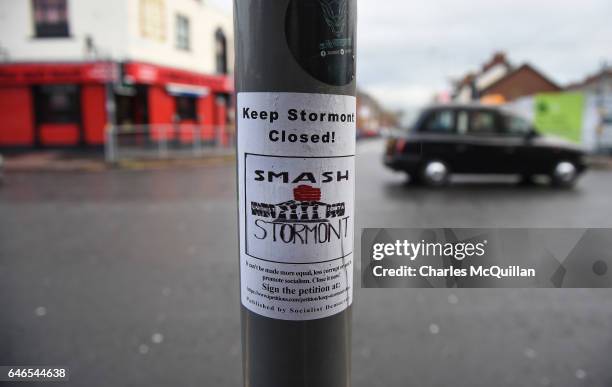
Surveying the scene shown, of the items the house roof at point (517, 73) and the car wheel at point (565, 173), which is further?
the house roof at point (517, 73)

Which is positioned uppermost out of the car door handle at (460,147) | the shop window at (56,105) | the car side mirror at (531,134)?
the shop window at (56,105)

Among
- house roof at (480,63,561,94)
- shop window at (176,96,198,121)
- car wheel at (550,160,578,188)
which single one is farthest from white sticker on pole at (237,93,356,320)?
house roof at (480,63,561,94)

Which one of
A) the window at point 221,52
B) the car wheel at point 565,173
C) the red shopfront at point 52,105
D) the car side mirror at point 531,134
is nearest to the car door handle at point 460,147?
the car side mirror at point 531,134

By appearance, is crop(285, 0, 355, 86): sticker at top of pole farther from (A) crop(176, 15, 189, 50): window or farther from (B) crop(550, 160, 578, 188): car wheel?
(A) crop(176, 15, 189, 50): window

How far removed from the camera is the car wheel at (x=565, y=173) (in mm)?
10648

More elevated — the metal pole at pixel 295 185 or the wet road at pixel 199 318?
the metal pole at pixel 295 185

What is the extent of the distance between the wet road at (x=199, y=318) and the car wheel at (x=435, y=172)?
3.77m

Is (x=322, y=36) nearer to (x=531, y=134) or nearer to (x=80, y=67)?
(x=531, y=134)

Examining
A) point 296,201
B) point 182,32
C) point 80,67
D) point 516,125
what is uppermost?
point 182,32

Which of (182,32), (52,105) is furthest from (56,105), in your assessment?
(182,32)

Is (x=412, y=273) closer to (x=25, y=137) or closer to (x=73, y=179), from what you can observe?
(x=73, y=179)

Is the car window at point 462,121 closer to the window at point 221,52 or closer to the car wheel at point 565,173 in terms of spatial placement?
the car wheel at point 565,173

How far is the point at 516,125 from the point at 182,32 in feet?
53.6

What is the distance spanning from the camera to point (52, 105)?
63.6ft
